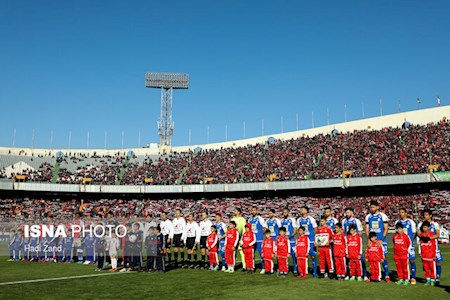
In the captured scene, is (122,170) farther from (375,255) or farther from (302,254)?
(375,255)

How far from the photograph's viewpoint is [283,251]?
573 inches

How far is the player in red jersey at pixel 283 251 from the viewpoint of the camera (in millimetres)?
14410

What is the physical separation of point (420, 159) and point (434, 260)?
35.3 metres

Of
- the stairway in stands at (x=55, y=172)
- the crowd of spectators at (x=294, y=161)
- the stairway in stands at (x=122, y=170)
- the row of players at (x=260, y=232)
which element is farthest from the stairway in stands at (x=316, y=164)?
the stairway in stands at (x=55, y=172)

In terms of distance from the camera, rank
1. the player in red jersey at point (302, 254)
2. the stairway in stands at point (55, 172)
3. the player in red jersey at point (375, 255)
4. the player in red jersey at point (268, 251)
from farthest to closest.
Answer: the stairway in stands at point (55, 172)
the player in red jersey at point (268, 251)
the player in red jersey at point (302, 254)
the player in red jersey at point (375, 255)

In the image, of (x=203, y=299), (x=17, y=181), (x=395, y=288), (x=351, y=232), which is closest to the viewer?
(x=203, y=299)

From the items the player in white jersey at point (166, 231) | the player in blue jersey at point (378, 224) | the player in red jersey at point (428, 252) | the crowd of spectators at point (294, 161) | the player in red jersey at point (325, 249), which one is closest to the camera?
the player in red jersey at point (428, 252)

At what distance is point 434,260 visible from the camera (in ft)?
40.1

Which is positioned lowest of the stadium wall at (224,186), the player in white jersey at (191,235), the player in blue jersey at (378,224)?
the player in white jersey at (191,235)

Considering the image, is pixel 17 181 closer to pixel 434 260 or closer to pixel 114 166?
pixel 114 166

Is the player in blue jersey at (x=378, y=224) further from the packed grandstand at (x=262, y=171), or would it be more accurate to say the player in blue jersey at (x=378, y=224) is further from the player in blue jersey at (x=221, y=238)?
the packed grandstand at (x=262, y=171)

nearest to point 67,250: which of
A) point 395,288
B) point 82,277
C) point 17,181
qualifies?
point 82,277

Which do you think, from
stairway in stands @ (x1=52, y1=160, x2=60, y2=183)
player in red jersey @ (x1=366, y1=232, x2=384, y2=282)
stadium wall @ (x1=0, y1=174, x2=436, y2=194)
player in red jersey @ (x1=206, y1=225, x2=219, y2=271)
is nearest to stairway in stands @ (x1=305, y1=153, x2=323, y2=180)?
stadium wall @ (x1=0, y1=174, x2=436, y2=194)

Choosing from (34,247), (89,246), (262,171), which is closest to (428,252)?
(89,246)
